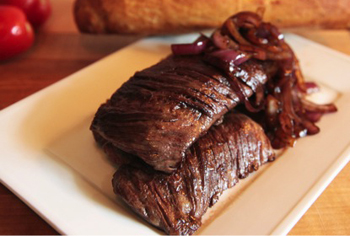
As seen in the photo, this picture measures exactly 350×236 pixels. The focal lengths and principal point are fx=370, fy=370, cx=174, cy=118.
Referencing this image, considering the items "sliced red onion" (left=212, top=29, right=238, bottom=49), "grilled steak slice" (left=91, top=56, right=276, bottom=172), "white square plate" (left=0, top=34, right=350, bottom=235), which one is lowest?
"white square plate" (left=0, top=34, right=350, bottom=235)

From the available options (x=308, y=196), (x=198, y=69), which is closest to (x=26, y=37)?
(x=198, y=69)

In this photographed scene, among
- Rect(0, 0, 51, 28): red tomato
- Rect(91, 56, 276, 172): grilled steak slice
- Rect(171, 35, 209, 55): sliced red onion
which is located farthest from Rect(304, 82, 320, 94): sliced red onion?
Rect(0, 0, 51, 28): red tomato

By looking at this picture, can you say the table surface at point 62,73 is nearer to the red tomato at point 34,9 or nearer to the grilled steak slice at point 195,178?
the red tomato at point 34,9

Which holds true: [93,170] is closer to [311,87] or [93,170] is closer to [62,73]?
[62,73]

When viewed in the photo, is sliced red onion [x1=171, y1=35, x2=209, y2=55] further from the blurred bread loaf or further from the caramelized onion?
the blurred bread loaf

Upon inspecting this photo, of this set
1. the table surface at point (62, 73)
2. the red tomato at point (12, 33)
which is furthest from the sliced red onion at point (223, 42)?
the red tomato at point (12, 33)

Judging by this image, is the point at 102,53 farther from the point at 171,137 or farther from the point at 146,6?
the point at 171,137
